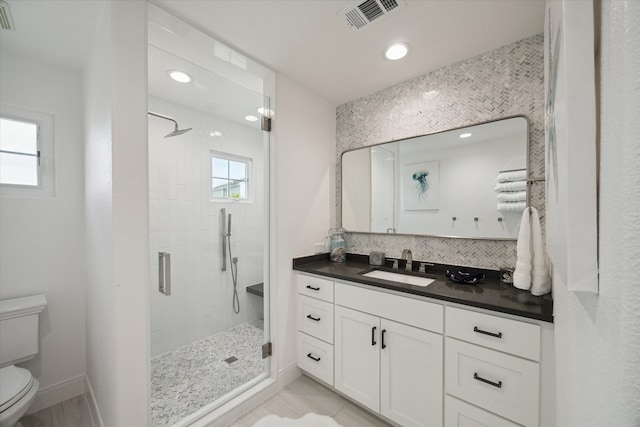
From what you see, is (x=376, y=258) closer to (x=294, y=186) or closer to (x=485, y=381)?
(x=294, y=186)

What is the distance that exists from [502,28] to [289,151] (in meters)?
1.60

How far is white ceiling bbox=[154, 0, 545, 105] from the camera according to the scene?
4.47 ft

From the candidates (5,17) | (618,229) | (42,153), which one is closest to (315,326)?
(618,229)

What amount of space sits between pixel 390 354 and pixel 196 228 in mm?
1958

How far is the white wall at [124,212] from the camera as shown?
122 cm

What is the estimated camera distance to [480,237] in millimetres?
1726

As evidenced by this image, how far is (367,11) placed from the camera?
138cm

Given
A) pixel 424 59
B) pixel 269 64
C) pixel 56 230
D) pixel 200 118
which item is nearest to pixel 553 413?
pixel 424 59

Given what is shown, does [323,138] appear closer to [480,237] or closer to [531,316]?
[480,237]

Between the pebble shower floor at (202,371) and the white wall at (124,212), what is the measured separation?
43 cm

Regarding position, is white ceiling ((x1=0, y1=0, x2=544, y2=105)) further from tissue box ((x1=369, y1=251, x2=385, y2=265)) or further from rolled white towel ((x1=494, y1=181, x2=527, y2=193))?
tissue box ((x1=369, y1=251, x2=385, y2=265))

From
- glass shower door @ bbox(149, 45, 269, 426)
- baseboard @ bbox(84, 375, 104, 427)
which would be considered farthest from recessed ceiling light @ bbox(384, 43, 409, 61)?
baseboard @ bbox(84, 375, 104, 427)

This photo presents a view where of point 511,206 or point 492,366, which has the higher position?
point 511,206

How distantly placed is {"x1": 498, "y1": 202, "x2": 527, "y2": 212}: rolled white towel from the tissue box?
0.93 metres
